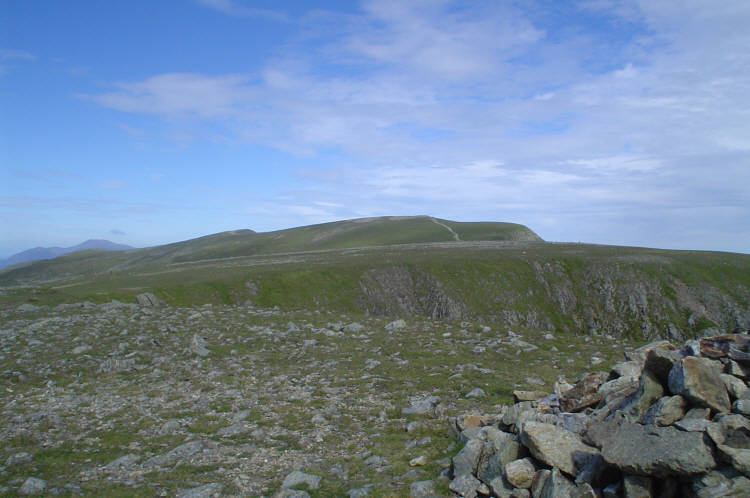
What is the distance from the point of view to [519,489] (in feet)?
27.3

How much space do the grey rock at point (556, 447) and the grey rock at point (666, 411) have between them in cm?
129

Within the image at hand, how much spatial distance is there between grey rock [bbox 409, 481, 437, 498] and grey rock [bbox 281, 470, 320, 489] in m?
2.10

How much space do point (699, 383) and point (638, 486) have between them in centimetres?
274

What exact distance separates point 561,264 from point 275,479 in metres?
72.2

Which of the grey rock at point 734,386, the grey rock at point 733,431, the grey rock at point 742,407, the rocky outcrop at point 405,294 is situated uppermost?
the grey rock at point 734,386

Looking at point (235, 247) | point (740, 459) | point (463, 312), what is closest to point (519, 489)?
point (740, 459)

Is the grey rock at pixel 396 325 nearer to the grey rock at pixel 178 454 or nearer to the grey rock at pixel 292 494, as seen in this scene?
the grey rock at pixel 178 454

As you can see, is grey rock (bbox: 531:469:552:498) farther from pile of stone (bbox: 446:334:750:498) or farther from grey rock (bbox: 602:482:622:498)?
grey rock (bbox: 602:482:622:498)

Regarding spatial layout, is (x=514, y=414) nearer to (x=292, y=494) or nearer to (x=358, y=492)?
(x=358, y=492)

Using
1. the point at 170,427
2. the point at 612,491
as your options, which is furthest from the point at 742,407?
the point at 170,427

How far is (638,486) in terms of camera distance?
7.44 meters

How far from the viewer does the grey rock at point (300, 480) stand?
945cm

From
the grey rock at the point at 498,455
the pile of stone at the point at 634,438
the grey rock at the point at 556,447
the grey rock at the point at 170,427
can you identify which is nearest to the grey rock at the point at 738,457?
the pile of stone at the point at 634,438

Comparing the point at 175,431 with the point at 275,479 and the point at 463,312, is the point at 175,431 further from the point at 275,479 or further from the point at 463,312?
the point at 463,312
